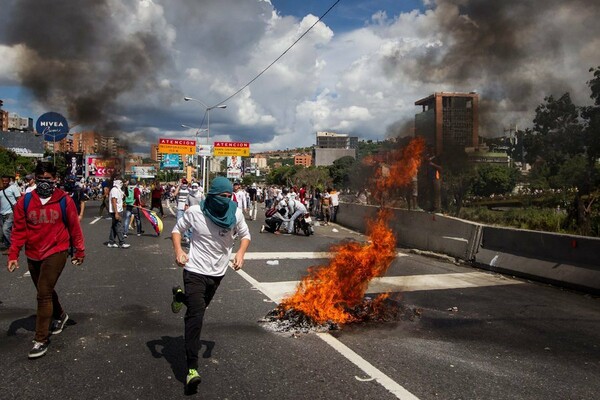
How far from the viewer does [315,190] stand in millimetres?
25094

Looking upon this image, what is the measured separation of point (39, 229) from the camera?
448 centimetres

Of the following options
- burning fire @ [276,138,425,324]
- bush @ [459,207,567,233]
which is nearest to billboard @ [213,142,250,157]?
bush @ [459,207,567,233]

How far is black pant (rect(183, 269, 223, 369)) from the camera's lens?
3.66m

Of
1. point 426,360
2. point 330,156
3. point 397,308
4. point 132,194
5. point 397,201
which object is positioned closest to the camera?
point 426,360

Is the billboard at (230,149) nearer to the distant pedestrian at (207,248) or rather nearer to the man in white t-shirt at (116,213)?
the man in white t-shirt at (116,213)

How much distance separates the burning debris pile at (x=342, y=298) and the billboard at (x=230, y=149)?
41.0 meters

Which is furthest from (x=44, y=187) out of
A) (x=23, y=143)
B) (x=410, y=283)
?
(x=23, y=143)

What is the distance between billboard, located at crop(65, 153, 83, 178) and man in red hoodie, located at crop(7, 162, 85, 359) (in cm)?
4222

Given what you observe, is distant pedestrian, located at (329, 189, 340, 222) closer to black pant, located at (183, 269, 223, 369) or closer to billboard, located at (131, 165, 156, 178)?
black pant, located at (183, 269, 223, 369)

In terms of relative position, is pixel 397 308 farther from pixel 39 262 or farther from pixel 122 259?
pixel 122 259

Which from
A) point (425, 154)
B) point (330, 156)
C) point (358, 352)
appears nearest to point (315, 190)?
point (425, 154)

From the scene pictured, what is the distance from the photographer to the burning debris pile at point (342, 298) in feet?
17.4

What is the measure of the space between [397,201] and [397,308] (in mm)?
7191

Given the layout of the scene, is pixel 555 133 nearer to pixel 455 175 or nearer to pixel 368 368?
pixel 455 175
